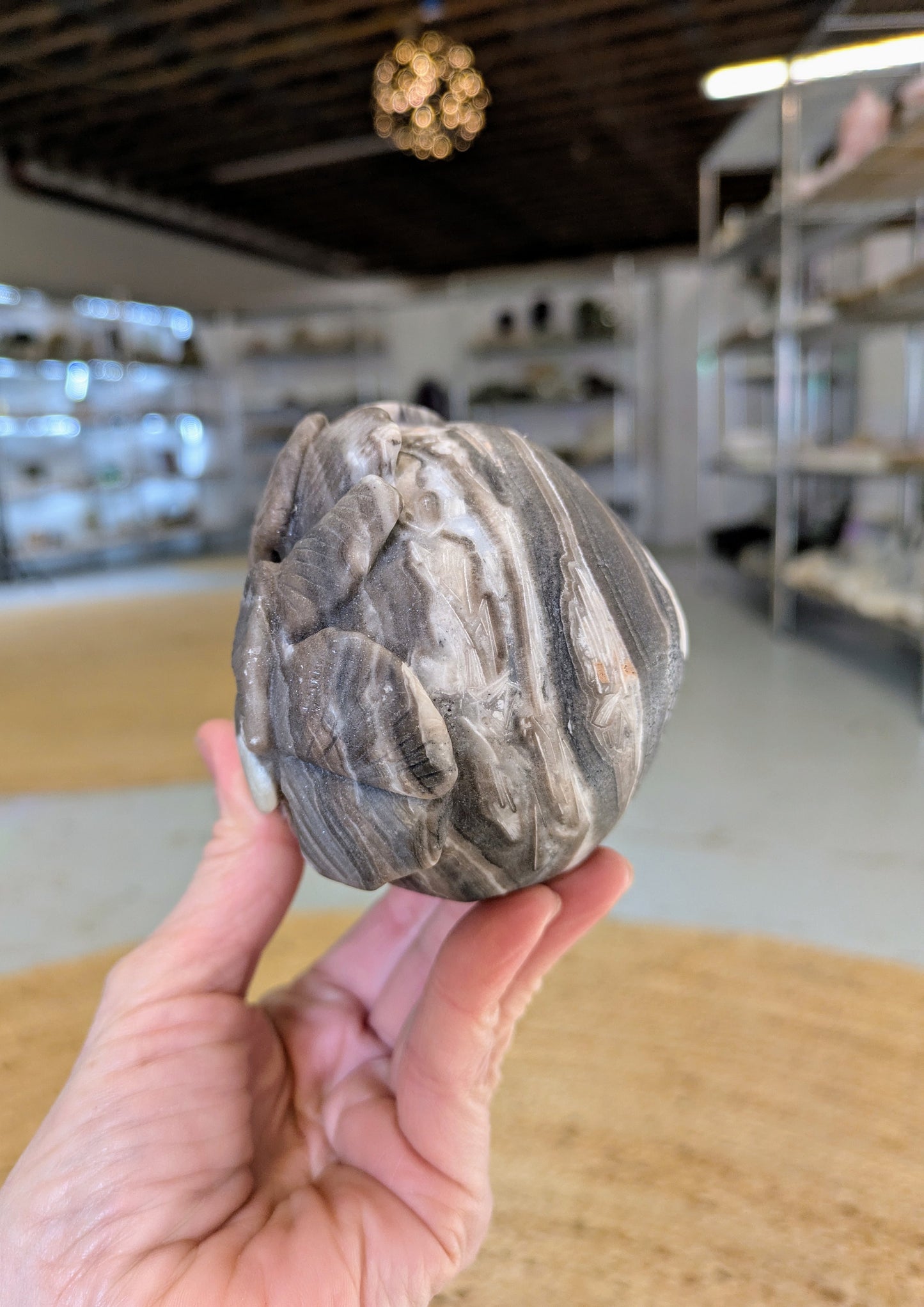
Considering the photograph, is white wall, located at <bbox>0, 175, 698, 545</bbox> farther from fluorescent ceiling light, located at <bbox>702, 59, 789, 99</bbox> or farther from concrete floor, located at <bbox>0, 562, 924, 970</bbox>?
concrete floor, located at <bbox>0, 562, 924, 970</bbox>

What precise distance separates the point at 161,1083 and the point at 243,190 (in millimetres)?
7435

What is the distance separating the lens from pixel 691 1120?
104 centimetres

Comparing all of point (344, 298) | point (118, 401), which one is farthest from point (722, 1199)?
point (344, 298)

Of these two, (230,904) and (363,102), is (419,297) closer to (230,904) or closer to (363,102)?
(363,102)

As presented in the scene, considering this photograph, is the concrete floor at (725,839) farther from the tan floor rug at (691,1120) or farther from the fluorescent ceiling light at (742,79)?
the fluorescent ceiling light at (742,79)

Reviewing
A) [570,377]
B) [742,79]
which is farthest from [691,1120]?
[570,377]

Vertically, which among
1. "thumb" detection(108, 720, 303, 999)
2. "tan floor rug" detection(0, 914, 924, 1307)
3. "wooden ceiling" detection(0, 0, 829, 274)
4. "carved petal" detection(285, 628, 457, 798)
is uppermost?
"wooden ceiling" detection(0, 0, 829, 274)

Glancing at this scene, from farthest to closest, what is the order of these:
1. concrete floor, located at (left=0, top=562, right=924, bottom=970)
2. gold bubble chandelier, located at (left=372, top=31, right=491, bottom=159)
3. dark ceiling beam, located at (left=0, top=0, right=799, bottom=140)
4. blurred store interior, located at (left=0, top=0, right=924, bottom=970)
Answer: dark ceiling beam, located at (left=0, top=0, right=799, bottom=140), gold bubble chandelier, located at (left=372, top=31, right=491, bottom=159), blurred store interior, located at (left=0, top=0, right=924, bottom=970), concrete floor, located at (left=0, top=562, right=924, bottom=970)

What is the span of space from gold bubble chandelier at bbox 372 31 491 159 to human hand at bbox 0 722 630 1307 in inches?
148

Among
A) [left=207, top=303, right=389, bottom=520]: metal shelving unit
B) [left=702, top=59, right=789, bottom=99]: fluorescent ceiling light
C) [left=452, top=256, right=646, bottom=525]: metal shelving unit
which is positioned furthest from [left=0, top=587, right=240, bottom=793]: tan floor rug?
[left=207, top=303, right=389, bottom=520]: metal shelving unit

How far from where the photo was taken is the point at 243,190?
7016 millimetres

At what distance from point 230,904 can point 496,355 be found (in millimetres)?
6559

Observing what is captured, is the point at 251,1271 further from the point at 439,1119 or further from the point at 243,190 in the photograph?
the point at 243,190

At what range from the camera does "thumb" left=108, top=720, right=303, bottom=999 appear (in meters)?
0.87
